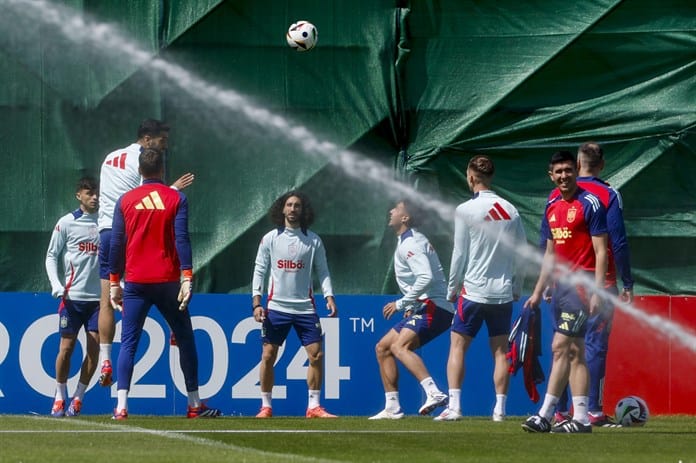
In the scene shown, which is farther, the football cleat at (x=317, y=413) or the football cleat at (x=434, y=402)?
Answer: the football cleat at (x=317, y=413)

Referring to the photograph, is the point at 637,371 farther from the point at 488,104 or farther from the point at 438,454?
the point at 438,454

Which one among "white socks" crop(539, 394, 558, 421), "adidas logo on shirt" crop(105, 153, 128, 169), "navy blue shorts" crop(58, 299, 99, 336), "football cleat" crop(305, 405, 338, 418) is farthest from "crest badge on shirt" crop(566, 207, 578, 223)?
"navy blue shorts" crop(58, 299, 99, 336)

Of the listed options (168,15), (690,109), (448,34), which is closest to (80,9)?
(168,15)

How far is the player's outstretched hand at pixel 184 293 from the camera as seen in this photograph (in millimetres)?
10711

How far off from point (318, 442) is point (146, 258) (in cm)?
264

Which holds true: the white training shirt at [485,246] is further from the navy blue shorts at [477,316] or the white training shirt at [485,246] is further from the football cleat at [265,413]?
the football cleat at [265,413]

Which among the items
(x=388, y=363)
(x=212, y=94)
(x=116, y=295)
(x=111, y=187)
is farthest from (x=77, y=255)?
(x=388, y=363)

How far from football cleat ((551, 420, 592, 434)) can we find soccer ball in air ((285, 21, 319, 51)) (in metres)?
4.97

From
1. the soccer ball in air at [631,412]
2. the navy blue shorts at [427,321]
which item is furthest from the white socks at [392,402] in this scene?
the soccer ball in air at [631,412]

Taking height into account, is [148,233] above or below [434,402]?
above

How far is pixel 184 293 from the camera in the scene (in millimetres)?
10727

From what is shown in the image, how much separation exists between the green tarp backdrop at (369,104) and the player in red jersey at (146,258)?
9.11 ft

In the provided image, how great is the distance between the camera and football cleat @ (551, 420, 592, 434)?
383 inches

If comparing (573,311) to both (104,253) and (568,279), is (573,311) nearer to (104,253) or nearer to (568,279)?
(568,279)
